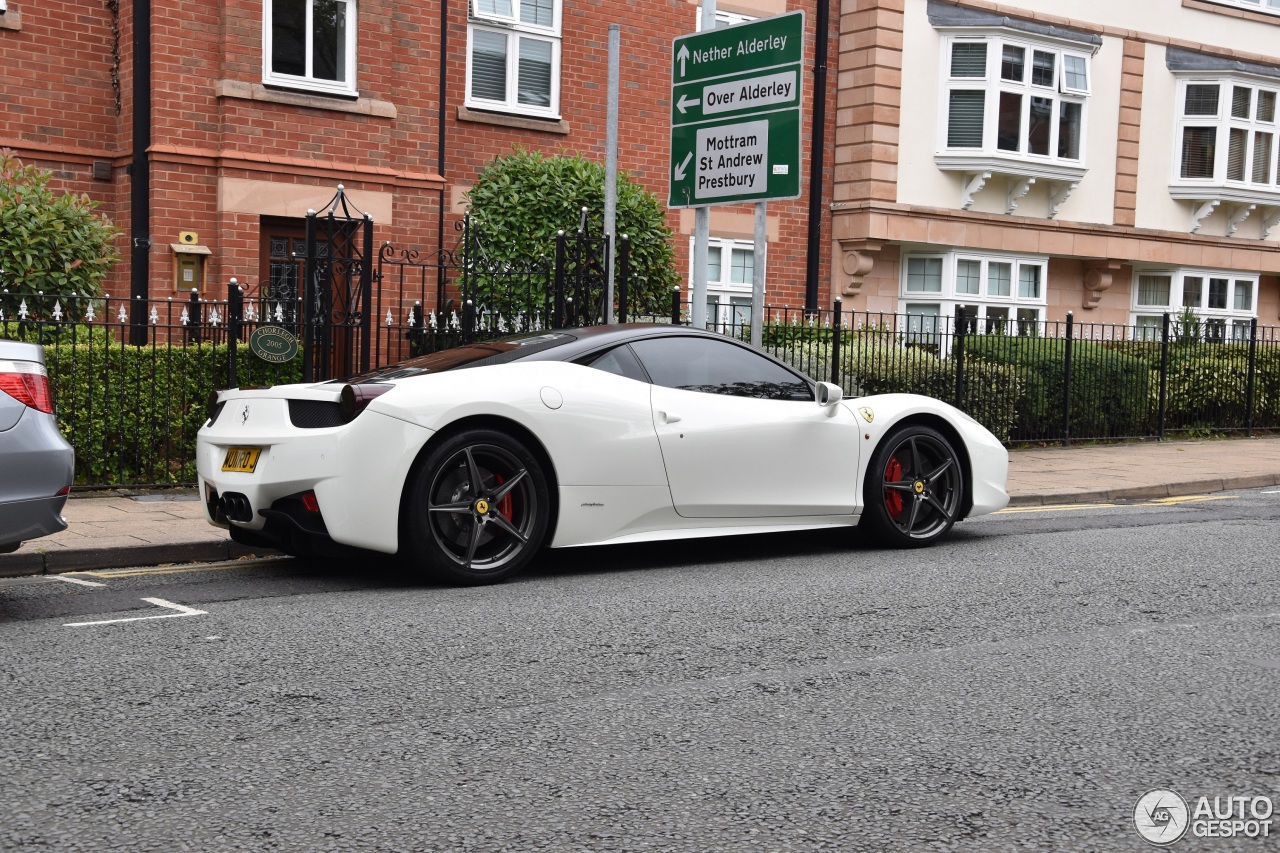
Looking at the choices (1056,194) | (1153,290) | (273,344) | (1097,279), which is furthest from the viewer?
(1153,290)

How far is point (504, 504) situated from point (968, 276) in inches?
590

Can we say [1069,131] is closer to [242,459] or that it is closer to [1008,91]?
[1008,91]

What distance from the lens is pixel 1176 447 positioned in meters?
16.4

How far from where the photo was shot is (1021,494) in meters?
11.2

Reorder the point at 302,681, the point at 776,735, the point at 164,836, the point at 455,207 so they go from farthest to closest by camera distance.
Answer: the point at 455,207, the point at 302,681, the point at 776,735, the point at 164,836

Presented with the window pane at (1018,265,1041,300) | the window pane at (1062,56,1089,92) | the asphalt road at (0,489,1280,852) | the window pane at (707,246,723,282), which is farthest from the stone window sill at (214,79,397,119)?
the window pane at (1062,56,1089,92)

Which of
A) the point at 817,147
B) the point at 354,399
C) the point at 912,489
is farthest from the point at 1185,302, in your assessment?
the point at 354,399

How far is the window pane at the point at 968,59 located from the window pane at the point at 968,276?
2788 mm

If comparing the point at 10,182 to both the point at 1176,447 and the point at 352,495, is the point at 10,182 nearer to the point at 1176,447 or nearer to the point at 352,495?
the point at 352,495

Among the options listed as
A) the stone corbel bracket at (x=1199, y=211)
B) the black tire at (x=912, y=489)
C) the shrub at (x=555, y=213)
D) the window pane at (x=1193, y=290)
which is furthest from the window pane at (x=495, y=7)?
the window pane at (x=1193, y=290)

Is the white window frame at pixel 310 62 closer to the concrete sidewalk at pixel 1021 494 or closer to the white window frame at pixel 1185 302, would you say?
the concrete sidewalk at pixel 1021 494

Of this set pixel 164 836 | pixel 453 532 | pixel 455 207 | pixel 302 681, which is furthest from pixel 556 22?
pixel 164 836

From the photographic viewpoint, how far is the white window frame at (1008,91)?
65.6ft

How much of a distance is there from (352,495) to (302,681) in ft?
5.53
